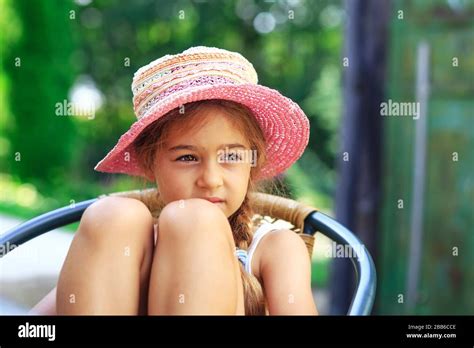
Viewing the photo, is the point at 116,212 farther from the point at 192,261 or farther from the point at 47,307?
the point at 47,307

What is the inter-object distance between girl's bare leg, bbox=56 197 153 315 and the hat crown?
0.23m

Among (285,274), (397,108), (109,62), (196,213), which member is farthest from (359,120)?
(196,213)

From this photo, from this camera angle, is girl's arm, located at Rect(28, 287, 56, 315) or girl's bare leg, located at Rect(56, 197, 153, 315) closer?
girl's bare leg, located at Rect(56, 197, 153, 315)

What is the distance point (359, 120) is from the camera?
255cm

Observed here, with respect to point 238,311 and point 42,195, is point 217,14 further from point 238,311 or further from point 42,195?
point 238,311

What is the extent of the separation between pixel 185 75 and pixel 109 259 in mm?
380

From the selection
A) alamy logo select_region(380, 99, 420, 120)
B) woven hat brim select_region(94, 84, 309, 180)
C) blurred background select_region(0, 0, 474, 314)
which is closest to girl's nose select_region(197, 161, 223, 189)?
woven hat brim select_region(94, 84, 309, 180)

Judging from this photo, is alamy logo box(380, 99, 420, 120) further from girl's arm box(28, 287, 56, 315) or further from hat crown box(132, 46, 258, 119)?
girl's arm box(28, 287, 56, 315)

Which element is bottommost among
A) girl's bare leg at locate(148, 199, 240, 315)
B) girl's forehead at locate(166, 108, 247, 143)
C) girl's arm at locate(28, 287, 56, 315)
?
girl's arm at locate(28, 287, 56, 315)

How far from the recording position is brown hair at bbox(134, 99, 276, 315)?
137 centimetres

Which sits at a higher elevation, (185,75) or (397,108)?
(397,108)

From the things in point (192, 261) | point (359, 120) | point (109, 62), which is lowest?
point (192, 261)

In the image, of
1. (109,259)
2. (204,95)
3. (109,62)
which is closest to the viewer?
(109,259)
